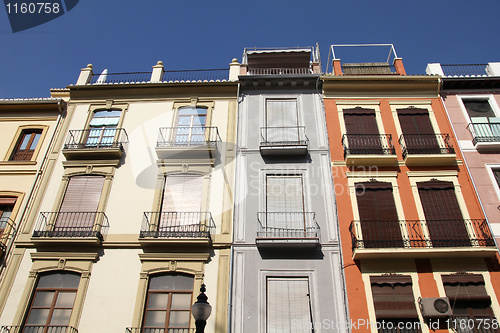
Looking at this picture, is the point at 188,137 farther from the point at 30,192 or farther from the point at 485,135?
the point at 485,135

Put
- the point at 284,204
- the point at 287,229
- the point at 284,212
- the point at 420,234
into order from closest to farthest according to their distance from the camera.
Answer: the point at 420,234, the point at 287,229, the point at 284,212, the point at 284,204

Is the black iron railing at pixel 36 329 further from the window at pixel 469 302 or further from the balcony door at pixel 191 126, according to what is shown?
the window at pixel 469 302

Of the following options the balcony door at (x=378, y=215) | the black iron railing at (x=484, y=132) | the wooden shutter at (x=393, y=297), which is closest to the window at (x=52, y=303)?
the wooden shutter at (x=393, y=297)

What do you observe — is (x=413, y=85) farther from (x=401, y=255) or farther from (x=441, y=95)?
(x=401, y=255)

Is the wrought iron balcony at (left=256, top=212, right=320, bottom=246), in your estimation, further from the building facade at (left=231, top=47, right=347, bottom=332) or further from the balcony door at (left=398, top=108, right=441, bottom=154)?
the balcony door at (left=398, top=108, right=441, bottom=154)

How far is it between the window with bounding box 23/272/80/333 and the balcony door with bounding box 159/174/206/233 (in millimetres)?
3309

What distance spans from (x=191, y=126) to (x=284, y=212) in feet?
17.8

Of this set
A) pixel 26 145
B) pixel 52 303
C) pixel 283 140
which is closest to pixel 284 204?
pixel 283 140

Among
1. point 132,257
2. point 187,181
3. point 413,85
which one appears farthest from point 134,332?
point 413,85

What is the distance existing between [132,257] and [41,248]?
3.13 metres

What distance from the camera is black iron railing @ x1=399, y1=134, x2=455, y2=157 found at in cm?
1396

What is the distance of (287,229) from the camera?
12289 mm

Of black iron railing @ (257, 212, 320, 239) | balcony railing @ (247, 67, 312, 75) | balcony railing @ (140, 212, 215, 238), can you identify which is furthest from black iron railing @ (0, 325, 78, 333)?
balcony railing @ (247, 67, 312, 75)

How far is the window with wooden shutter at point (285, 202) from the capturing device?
1281 centimetres
